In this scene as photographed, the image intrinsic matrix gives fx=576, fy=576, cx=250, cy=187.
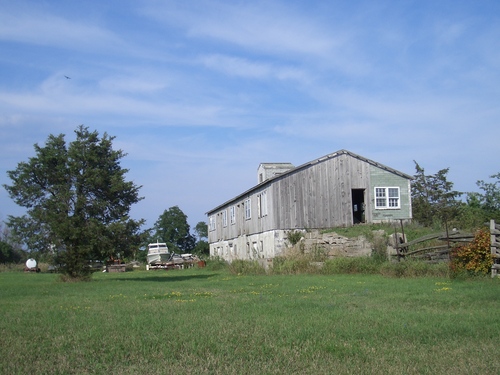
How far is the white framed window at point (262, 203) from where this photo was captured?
129 ft

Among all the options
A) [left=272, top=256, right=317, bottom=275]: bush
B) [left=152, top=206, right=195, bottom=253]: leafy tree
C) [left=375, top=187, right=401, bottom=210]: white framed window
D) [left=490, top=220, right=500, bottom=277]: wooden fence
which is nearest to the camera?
[left=490, top=220, right=500, bottom=277]: wooden fence

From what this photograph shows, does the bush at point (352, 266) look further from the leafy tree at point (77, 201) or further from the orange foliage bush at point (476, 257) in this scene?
the leafy tree at point (77, 201)

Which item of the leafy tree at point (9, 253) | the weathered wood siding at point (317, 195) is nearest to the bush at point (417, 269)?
the weathered wood siding at point (317, 195)

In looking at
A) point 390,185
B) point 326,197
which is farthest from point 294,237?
point 390,185

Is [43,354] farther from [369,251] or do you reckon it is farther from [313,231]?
[313,231]

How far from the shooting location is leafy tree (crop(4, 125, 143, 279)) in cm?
2866

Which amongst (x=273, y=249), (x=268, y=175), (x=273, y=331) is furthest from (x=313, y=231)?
(x=273, y=331)

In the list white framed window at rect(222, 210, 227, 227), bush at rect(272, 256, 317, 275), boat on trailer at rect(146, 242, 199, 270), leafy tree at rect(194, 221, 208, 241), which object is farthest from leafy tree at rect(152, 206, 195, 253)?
bush at rect(272, 256, 317, 275)

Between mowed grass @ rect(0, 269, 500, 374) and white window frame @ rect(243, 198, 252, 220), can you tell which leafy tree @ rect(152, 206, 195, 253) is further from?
mowed grass @ rect(0, 269, 500, 374)

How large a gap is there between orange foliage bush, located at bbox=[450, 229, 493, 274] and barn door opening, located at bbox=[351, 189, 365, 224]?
1982 centimetres

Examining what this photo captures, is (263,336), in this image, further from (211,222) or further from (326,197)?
(211,222)

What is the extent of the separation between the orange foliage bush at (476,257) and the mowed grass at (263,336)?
14.8 feet

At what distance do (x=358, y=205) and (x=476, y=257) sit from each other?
77.6 feet

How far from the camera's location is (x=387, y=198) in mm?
39000
